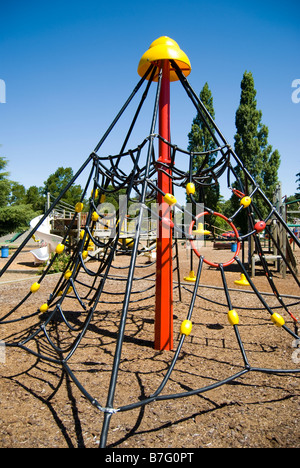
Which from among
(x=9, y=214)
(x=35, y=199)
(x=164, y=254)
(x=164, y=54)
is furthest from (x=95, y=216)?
(x=35, y=199)

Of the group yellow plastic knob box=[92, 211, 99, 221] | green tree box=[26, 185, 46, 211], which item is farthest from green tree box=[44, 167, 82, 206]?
yellow plastic knob box=[92, 211, 99, 221]

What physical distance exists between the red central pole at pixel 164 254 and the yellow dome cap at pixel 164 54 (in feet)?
0.51

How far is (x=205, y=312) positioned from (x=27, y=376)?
9.61ft

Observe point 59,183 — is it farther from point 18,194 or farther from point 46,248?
point 46,248

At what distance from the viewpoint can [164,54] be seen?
326cm

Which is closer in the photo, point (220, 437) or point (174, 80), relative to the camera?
point (220, 437)

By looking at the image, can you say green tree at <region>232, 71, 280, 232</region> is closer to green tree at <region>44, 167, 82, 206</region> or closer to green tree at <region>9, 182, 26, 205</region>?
green tree at <region>44, 167, 82, 206</region>

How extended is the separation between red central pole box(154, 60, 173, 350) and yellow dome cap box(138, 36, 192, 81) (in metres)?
0.16

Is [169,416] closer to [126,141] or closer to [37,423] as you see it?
[37,423]

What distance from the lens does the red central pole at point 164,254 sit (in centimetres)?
340

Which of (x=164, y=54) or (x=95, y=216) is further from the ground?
(x=164, y=54)

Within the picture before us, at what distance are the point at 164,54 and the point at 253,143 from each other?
2494 centimetres
